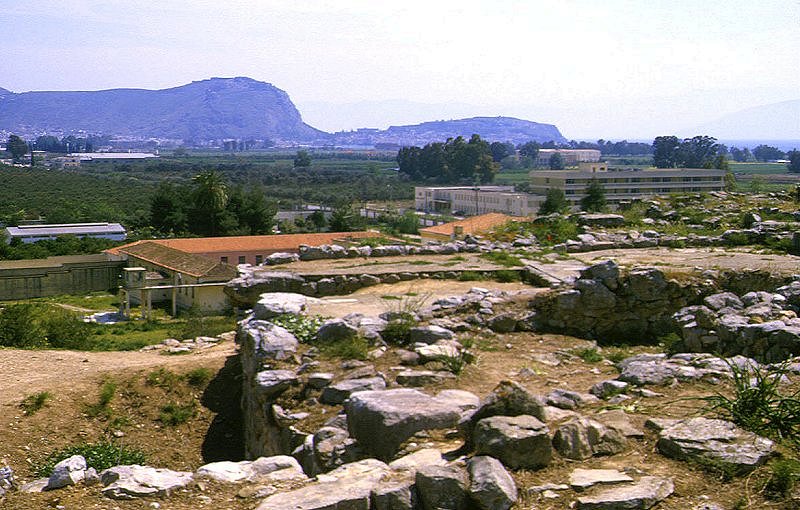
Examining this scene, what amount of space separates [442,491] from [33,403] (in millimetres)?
7936

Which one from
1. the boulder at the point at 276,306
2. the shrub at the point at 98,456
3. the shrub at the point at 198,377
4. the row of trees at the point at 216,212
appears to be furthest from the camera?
the row of trees at the point at 216,212

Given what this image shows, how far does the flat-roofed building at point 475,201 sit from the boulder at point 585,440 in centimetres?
6093

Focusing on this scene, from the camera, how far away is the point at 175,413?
475 inches

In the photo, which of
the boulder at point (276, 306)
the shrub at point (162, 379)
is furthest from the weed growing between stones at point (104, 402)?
the boulder at point (276, 306)

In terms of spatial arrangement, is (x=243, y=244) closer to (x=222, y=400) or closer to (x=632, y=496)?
(x=222, y=400)

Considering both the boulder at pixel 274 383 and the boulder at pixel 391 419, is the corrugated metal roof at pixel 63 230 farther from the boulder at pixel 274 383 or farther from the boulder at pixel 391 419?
the boulder at pixel 391 419

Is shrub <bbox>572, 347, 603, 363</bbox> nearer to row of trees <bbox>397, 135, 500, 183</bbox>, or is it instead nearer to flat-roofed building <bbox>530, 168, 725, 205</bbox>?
flat-roofed building <bbox>530, 168, 725, 205</bbox>

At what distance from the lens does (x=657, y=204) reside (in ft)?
76.3

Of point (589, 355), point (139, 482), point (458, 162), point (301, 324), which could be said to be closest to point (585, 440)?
point (139, 482)

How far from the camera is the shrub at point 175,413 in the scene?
12.0 m

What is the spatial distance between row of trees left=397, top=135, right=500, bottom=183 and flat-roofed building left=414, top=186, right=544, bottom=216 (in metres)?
26.8

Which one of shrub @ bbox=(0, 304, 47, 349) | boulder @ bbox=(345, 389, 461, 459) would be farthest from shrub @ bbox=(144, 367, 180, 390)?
boulder @ bbox=(345, 389, 461, 459)

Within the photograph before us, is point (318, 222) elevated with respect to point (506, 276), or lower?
lower

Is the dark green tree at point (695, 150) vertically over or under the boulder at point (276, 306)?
over
